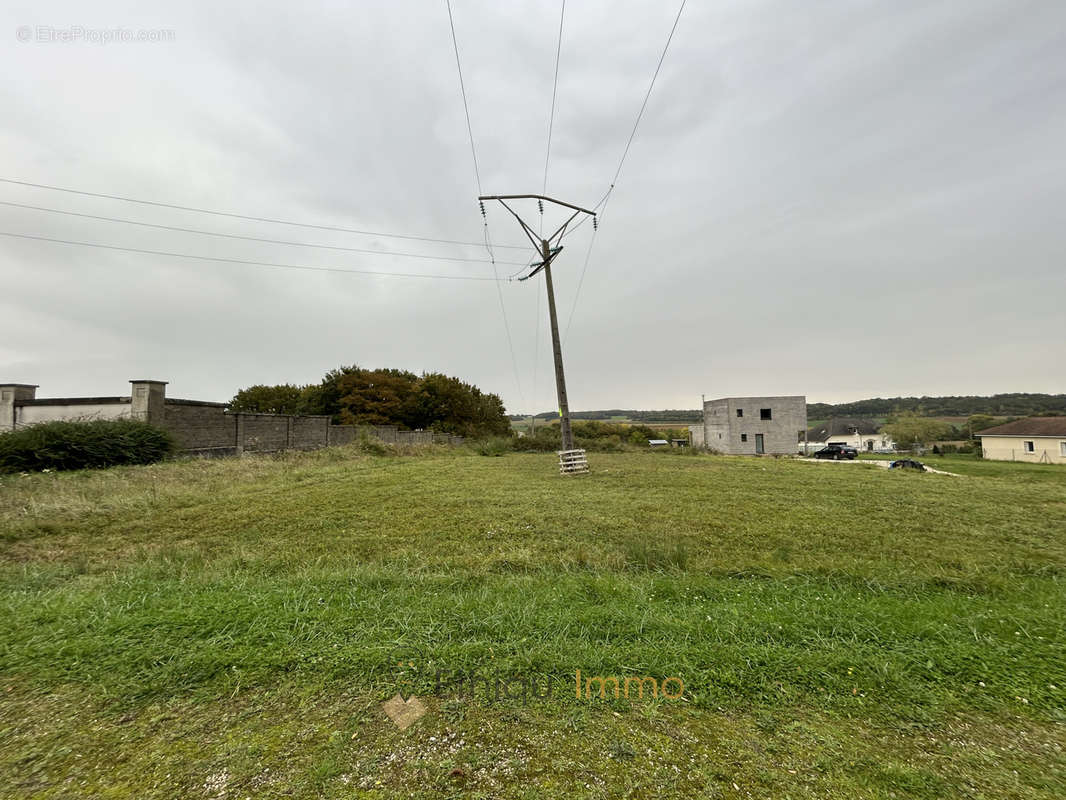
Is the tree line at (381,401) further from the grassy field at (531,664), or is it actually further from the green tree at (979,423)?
the green tree at (979,423)

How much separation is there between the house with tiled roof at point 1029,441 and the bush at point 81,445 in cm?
6315

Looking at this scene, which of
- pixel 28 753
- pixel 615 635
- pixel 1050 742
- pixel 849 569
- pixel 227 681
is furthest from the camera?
pixel 849 569

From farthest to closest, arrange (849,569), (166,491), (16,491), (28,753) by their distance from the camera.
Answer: (166,491), (16,491), (849,569), (28,753)

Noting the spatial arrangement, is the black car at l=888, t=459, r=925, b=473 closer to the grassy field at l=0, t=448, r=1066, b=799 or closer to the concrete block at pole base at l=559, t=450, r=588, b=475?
the concrete block at pole base at l=559, t=450, r=588, b=475

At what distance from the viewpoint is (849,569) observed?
428 centimetres

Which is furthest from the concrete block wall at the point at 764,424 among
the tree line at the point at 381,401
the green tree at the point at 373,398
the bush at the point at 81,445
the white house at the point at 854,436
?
the bush at the point at 81,445

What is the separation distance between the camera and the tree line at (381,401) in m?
42.2

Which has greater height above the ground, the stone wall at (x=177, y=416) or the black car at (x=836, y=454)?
the stone wall at (x=177, y=416)

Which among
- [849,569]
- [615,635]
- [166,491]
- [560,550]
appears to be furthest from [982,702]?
[166,491]

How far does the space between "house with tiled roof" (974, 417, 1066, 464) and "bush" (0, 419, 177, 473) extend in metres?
63.1

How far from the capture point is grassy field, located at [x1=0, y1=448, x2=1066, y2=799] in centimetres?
157

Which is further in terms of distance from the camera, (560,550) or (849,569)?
(560,550)

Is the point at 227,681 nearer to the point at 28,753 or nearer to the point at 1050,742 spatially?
the point at 28,753

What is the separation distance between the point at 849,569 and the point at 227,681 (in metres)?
5.46
